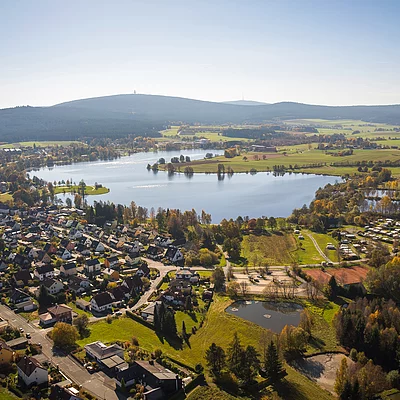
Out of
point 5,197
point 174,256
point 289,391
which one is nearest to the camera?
point 289,391

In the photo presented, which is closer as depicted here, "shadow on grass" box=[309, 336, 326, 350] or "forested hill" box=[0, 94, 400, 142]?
"shadow on grass" box=[309, 336, 326, 350]

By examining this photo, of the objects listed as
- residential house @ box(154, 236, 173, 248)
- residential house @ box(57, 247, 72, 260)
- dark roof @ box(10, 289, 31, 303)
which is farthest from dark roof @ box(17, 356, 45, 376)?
residential house @ box(154, 236, 173, 248)

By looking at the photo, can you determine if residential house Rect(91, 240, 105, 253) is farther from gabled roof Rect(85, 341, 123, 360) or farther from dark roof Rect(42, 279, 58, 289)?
gabled roof Rect(85, 341, 123, 360)

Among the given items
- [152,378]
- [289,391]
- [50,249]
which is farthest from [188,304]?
[50,249]

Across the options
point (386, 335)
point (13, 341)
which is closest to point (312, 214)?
point (386, 335)

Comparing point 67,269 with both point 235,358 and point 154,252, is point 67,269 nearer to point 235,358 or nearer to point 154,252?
point 154,252

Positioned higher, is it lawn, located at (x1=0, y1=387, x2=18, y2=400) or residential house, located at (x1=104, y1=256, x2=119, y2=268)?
lawn, located at (x1=0, y1=387, x2=18, y2=400)
